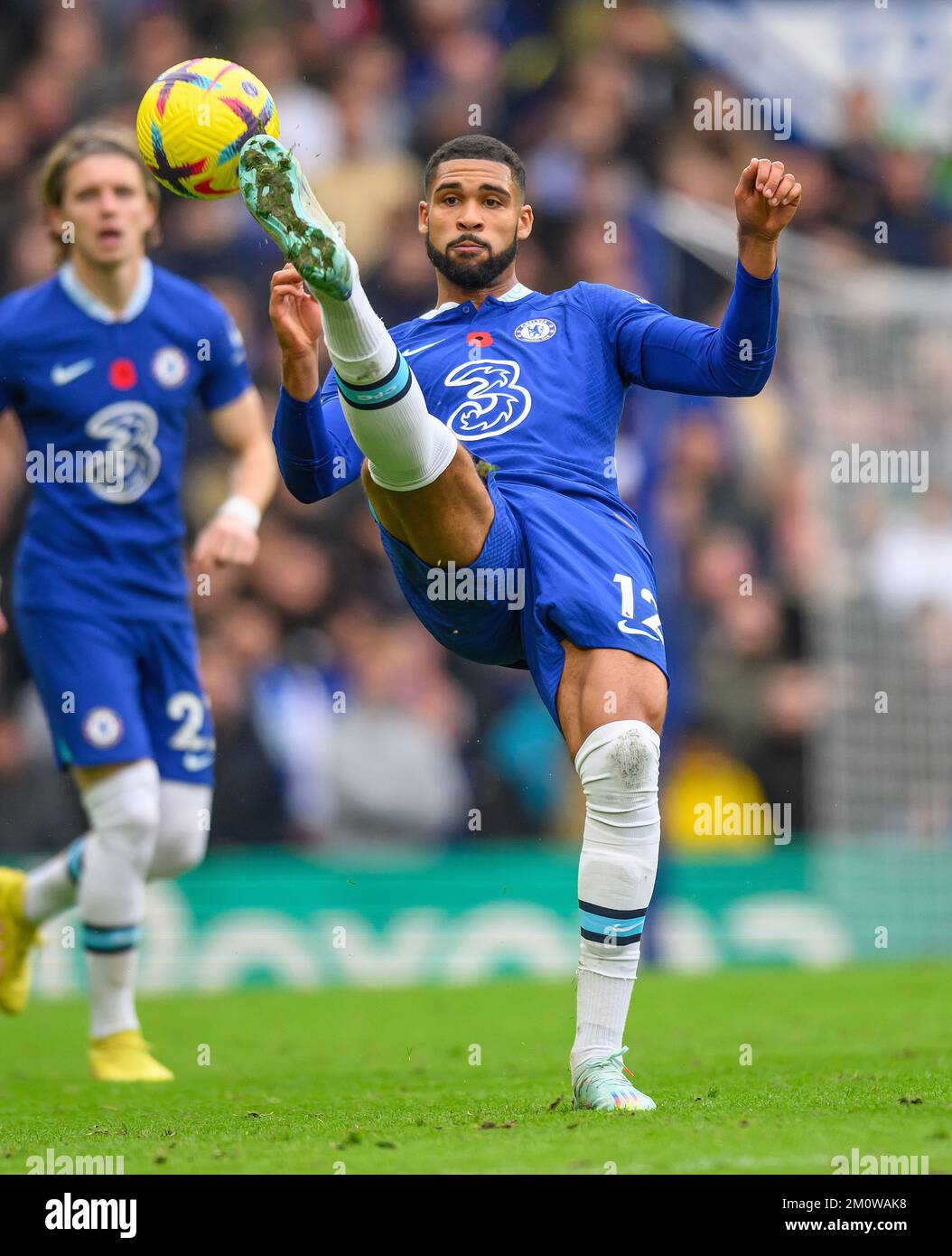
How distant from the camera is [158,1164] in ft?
13.0

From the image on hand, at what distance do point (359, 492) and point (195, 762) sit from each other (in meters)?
6.05

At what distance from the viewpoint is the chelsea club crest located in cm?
553

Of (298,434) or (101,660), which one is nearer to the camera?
(298,434)

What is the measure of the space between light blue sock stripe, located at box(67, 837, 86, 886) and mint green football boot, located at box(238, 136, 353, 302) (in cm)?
319

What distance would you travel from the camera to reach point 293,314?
16.6 ft

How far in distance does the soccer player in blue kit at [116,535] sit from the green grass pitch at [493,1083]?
2.48 feet

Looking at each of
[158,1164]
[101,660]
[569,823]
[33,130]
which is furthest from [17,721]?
[158,1164]

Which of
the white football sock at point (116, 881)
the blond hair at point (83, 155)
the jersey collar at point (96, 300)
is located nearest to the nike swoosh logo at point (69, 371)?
the jersey collar at point (96, 300)

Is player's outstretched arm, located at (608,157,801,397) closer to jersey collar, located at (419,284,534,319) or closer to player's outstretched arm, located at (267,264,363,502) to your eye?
jersey collar, located at (419,284,534,319)

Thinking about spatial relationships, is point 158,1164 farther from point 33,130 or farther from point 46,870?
point 33,130

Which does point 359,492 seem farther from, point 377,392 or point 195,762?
point 377,392

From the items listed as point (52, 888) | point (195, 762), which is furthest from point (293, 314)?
point (52, 888)

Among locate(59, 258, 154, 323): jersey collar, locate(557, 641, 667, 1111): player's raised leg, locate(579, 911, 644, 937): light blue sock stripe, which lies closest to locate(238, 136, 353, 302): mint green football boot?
locate(557, 641, 667, 1111): player's raised leg
